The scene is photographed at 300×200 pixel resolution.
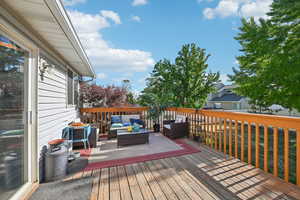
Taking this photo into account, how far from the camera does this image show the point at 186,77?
7312 millimetres

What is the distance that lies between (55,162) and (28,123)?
80cm

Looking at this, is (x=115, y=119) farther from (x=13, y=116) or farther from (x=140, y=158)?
(x=13, y=116)

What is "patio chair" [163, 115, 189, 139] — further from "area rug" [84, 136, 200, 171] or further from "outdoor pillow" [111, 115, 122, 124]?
"outdoor pillow" [111, 115, 122, 124]

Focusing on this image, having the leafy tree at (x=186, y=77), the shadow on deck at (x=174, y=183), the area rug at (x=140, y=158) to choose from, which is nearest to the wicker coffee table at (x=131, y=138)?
the area rug at (x=140, y=158)

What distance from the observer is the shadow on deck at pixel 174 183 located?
183 cm

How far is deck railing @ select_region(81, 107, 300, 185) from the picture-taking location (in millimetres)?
2145

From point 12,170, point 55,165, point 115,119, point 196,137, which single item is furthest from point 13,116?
point 196,137

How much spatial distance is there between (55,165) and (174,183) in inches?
80.7

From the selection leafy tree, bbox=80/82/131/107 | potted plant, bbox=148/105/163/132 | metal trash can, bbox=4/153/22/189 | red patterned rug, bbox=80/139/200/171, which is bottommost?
red patterned rug, bbox=80/139/200/171

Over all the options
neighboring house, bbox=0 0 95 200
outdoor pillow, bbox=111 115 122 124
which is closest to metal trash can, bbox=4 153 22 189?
neighboring house, bbox=0 0 95 200

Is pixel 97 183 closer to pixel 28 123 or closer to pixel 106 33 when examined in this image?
pixel 28 123

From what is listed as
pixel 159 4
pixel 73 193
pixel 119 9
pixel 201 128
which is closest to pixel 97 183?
pixel 73 193

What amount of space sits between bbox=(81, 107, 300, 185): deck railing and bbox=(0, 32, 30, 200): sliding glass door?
11.2 ft

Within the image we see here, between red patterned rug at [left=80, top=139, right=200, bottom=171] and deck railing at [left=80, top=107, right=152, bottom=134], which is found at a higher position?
deck railing at [left=80, top=107, right=152, bottom=134]
